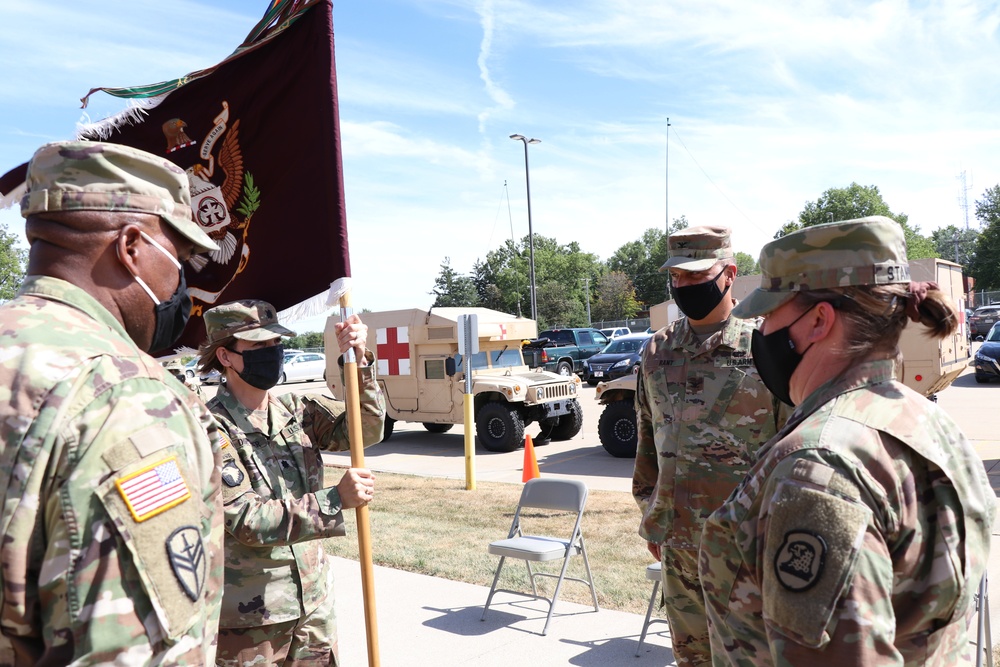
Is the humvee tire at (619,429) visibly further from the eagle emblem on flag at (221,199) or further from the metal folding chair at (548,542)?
the eagle emblem on flag at (221,199)

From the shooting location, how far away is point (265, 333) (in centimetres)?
319

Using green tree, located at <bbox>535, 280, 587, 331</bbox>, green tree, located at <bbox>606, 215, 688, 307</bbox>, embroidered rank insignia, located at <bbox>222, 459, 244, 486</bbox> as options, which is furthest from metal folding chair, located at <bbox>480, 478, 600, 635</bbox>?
green tree, located at <bbox>606, 215, 688, 307</bbox>

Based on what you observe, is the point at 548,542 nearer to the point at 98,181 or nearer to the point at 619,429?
the point at 98,181

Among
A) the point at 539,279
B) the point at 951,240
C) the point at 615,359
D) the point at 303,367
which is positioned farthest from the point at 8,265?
the point at 951,240

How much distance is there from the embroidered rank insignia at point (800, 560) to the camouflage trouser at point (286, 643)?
82.3 inches

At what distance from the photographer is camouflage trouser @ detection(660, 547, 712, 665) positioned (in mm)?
3102

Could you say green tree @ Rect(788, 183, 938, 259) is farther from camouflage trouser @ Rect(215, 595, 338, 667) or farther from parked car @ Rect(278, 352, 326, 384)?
camouflage trouser @ Rect(215, 595, 338, 667)

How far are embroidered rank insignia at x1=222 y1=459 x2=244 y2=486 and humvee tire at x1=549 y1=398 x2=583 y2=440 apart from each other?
1158 centimetres

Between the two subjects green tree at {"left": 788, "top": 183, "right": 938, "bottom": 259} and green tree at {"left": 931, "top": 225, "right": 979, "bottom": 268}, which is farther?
green tree at {"left": 931, "top": 225, "right": 979, "bottom": 268}

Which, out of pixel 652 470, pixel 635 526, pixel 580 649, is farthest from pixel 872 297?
pixel 635 526

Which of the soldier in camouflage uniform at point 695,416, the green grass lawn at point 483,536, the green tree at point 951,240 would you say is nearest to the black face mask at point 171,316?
the soldier in camouflage uniform at point 695,416

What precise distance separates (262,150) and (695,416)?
2169 mm

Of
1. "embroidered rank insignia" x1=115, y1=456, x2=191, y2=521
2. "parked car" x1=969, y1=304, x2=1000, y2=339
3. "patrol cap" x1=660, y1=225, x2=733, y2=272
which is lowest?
"parked car" x1=969, y1=304, x2=1000, y2=339

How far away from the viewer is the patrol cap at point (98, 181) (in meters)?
1.57
